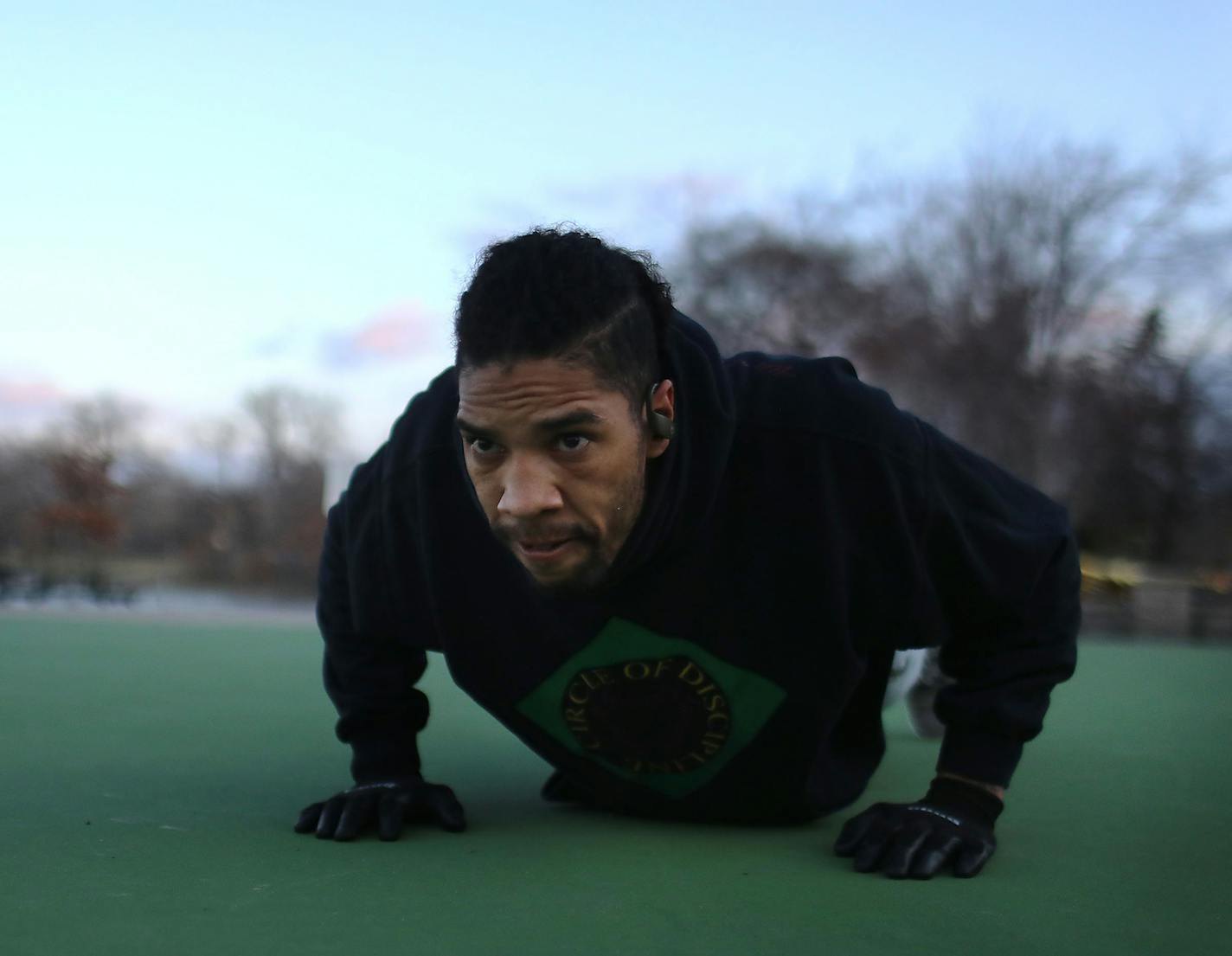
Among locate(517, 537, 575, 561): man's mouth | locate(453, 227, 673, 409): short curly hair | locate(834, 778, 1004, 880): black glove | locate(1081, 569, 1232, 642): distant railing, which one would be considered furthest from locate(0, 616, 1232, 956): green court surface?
locate(1081, 569, 1232, 642): distant railing

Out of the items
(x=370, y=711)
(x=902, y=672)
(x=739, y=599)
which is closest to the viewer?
(x=739, y=599)

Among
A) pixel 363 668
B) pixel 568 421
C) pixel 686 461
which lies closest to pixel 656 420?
pixel 686 461

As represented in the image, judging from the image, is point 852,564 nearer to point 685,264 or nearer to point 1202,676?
point 1202,676

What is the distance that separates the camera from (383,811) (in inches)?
118

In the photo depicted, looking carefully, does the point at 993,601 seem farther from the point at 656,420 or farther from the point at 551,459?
the point at 551,459

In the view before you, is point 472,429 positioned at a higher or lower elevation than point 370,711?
higher

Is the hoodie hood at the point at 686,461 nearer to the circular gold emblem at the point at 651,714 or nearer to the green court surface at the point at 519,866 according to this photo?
the circular gold emblem at the point at 651,714

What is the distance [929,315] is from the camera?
27.6 meters

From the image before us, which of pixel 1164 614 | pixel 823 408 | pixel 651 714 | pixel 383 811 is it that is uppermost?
pixel 823 408

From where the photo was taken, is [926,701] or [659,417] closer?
[659,417]

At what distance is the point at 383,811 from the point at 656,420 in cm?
104

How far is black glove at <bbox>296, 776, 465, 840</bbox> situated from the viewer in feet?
9.69

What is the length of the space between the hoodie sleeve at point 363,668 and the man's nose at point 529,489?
0.78 metres

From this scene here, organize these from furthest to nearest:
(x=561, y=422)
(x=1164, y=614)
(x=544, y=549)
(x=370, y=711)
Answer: (x=1164, y=614) < (x=370, y=711) < (x=544, y=549) < (x=561, y=422)
